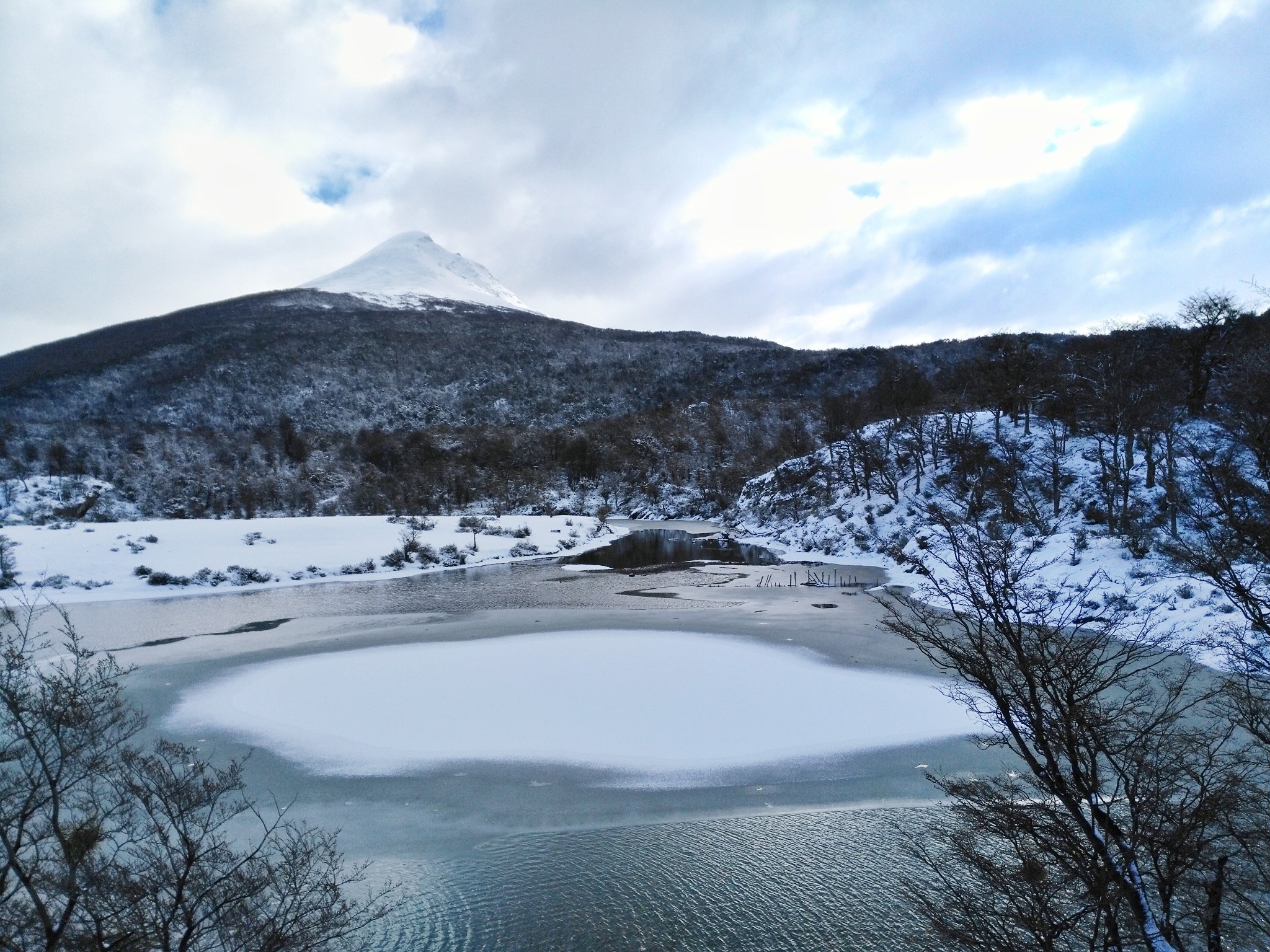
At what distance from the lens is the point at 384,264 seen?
6531 inches

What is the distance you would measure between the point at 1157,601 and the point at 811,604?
9.13 m

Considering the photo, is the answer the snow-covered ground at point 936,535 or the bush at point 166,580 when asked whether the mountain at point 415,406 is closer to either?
the snow-covered ground at point 936,535

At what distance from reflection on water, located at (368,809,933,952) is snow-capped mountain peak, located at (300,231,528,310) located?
447 feet

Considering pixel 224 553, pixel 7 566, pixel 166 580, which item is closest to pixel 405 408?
pixel 224 553

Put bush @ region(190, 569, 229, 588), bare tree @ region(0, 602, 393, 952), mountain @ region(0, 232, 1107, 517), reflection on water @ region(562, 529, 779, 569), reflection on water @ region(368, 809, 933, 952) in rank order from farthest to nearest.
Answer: mountain @ region(0, 232, 1107, 517)
reflection on water @ region(562, 529, 779, 569)
bush @ region(190, 569, 229, 588)
reflection on water @ region(368, 809, 933, 952)
bare tree @ region(0, 602, 393, 952)

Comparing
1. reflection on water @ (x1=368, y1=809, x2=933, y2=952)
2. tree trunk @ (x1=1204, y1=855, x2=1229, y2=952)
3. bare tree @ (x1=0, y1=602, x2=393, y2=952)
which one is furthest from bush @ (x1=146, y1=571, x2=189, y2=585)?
tree trunk @ (x1=1204, y1=855, x2=1229, y2=952)

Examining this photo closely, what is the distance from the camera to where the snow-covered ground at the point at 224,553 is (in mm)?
27734

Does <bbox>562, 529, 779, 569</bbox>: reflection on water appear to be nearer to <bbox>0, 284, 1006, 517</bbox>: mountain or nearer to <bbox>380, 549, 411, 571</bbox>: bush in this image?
<bbox>380, 549, 411, 571</bbox>: bush

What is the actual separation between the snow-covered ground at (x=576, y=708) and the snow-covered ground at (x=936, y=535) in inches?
115

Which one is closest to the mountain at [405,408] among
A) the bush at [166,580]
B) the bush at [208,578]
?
the bush at [208,578]

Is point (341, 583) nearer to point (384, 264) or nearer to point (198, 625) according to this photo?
point (198, 625)

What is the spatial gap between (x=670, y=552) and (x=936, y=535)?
59.3 feet

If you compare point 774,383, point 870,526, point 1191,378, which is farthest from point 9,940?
point 774,383

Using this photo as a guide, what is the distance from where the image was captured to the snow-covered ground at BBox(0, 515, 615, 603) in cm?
2773
